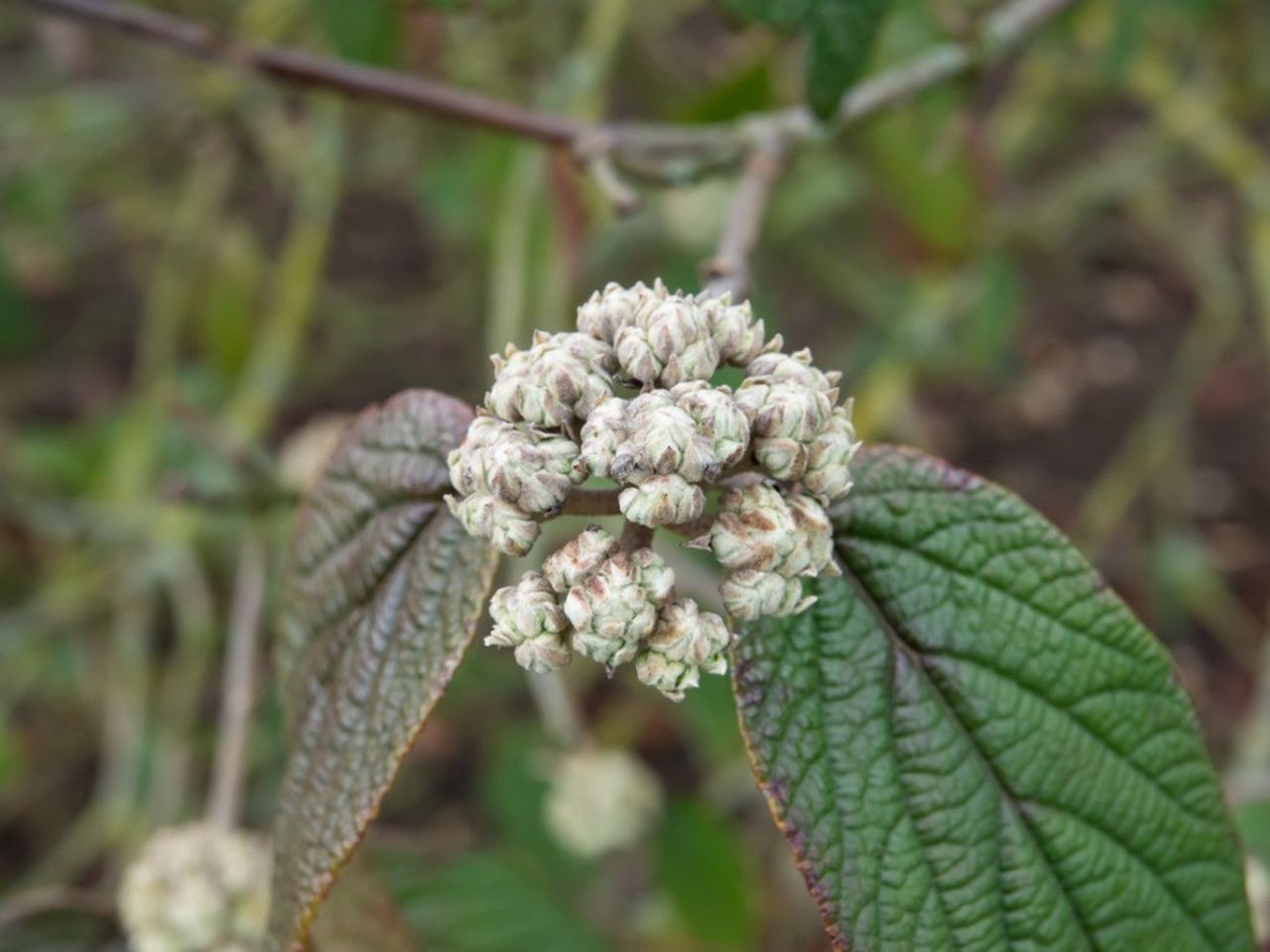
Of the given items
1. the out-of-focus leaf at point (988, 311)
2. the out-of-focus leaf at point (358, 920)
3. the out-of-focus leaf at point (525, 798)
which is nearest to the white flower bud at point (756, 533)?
the out-of-focus leaf at point (358, 920)

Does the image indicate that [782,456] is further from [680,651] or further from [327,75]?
[327,75]

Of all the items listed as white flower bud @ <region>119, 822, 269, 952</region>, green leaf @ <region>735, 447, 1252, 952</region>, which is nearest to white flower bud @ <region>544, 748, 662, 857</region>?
white flower bud @ <region>119, 822, 269, 952</region>

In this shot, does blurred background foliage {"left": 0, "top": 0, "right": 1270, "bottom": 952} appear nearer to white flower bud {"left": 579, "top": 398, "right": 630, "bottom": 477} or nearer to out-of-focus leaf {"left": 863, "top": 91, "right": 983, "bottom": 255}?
out-of-focus leaf {"left": 863, "top": 91, "right": 983, "bottom": 255}

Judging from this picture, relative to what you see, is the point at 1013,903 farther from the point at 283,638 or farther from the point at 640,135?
the point at 640,135

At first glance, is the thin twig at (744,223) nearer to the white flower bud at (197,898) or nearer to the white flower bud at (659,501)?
the white flower bud at (659,501)

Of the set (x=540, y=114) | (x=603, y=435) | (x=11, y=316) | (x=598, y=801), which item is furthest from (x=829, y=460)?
(x=11, y=316)
